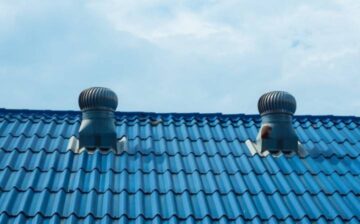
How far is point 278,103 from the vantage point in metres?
9.13

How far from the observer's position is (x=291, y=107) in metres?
9.20

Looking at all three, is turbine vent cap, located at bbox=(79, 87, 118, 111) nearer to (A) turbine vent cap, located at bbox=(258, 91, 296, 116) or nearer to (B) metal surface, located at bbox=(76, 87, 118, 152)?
(B) metal surface, located at bbox=(76, 87, 118, 152)

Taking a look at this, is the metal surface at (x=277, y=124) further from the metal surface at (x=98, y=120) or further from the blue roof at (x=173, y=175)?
the metal surface at (x=98, y=120)

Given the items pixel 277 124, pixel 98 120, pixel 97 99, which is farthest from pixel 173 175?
pixel 277 124

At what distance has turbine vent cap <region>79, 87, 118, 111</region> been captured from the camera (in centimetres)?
888

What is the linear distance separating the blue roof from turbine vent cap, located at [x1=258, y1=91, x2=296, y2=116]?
50cm

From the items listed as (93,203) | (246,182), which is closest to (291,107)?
(246,182)

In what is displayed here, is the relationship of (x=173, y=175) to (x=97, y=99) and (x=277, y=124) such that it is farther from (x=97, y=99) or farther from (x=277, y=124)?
(x=277, y=124)

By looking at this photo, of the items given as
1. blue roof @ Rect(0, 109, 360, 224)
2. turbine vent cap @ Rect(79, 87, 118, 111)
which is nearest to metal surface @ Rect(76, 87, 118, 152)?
turbine vent cap @ Rect(79, 87, 118, 111)

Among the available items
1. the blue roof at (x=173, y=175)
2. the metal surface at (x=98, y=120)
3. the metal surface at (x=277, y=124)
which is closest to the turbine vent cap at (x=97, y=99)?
the metal surface at (x=98, y=120)

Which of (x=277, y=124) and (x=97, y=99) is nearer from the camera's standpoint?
(x=97, y=99)

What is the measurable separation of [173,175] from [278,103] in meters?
2.06

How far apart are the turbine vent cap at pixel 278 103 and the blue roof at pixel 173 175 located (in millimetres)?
498

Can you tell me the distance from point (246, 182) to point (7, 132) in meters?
3.40
